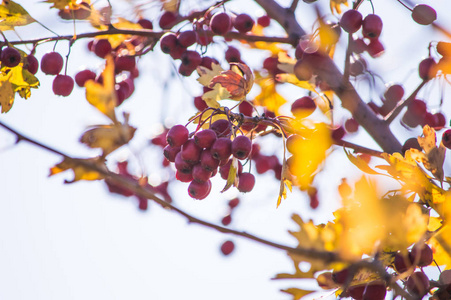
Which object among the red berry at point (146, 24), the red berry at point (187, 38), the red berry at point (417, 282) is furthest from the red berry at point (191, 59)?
the red berry at point (417, 282)

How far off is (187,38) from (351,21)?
0.69m

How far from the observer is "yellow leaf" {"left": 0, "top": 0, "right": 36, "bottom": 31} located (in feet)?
5.92

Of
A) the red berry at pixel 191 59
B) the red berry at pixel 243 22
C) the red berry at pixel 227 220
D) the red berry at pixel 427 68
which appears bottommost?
the red berry at pixel 227 220

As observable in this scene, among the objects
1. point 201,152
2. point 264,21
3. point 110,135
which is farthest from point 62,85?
point 264,21

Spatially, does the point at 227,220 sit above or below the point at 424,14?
below

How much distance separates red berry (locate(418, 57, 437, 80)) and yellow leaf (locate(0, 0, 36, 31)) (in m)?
1.55

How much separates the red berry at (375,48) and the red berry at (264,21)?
64 centimetres

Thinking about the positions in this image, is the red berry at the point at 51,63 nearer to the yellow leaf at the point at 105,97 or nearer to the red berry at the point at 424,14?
the yellow leaf at the point at 105,97

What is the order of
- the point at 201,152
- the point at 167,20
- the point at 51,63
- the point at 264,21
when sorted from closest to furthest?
the point at 201,152
the point at 51,63
the point at 167,20
the point at 264,21

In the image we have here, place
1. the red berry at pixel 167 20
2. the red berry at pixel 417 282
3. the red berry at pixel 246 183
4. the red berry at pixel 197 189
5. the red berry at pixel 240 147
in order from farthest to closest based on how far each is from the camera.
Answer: the red berry at pixel 167 20, the red berry at pixel 246 183, the red berry at pixel 197 189, the red berry at pixel 240 147, the red berry at pixel 417 282

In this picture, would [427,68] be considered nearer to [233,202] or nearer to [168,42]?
[168,42]

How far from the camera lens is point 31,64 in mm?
1871

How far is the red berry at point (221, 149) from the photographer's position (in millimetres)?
1426

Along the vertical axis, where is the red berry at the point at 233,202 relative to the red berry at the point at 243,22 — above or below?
below
